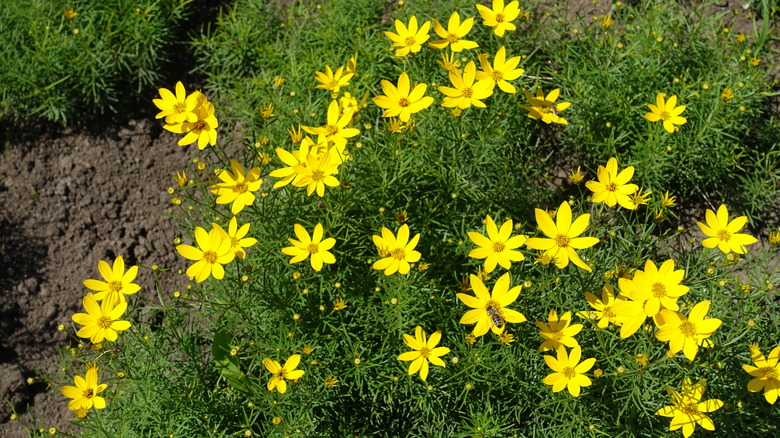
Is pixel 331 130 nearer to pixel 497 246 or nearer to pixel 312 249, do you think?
pixel 312 249

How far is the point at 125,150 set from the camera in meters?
4.20

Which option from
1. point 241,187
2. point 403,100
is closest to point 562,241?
point 403,100

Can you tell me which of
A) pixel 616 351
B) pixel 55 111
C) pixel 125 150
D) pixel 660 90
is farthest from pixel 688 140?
pixel 55 111

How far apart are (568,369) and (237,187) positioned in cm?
149

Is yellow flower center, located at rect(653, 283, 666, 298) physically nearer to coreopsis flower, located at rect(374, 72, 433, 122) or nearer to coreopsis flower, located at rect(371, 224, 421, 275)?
coreopsis flower, located at rect(371, 224, 421, 275)

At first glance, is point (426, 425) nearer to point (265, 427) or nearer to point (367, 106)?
point (265, 427)

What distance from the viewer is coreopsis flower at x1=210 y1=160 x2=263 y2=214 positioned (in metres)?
2.59

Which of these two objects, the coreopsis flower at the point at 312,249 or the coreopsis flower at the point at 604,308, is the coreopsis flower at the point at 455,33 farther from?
the coreopsis flower at the point at 604,308

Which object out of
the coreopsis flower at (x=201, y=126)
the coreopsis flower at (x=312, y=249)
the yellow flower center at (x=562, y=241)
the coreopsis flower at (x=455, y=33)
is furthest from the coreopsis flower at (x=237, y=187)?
the yellow flower center at (x=562, y=241)

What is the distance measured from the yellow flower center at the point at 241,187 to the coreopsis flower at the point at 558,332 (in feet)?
4.22

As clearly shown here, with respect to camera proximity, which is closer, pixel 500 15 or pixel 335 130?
pixel 335 130

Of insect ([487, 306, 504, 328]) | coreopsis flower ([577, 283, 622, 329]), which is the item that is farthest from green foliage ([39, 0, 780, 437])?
insect ([487, 306, 504, 328])

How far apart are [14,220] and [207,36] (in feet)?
5.52

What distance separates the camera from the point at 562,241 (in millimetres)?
2439
